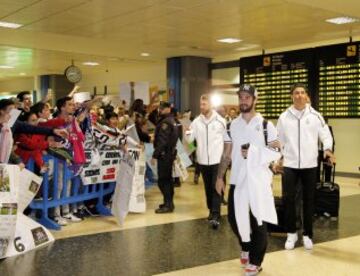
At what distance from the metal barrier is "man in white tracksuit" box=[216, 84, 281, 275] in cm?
250

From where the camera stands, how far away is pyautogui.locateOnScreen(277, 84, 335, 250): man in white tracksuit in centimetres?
473

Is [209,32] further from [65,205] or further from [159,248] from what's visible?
[159,248]

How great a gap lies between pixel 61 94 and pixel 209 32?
10.8 m

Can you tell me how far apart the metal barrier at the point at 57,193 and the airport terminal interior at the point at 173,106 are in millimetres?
16

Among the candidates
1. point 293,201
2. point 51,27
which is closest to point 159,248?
point 293,201

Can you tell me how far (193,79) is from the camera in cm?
1330

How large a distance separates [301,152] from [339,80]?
19.5ft

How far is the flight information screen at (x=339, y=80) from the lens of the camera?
984 cm

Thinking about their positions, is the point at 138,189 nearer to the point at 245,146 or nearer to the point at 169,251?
the point at 169,251

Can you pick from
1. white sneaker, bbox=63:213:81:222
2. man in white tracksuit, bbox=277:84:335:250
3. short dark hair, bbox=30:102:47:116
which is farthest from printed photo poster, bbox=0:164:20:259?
man in white tracksuit, bbox=277:84:335:250

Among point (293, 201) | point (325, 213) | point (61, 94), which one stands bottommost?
point (325, 213)

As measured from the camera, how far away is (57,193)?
5.70 m

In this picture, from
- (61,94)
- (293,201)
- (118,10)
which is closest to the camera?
(293,201)

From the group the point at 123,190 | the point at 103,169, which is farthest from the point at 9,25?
the point at 123,190
